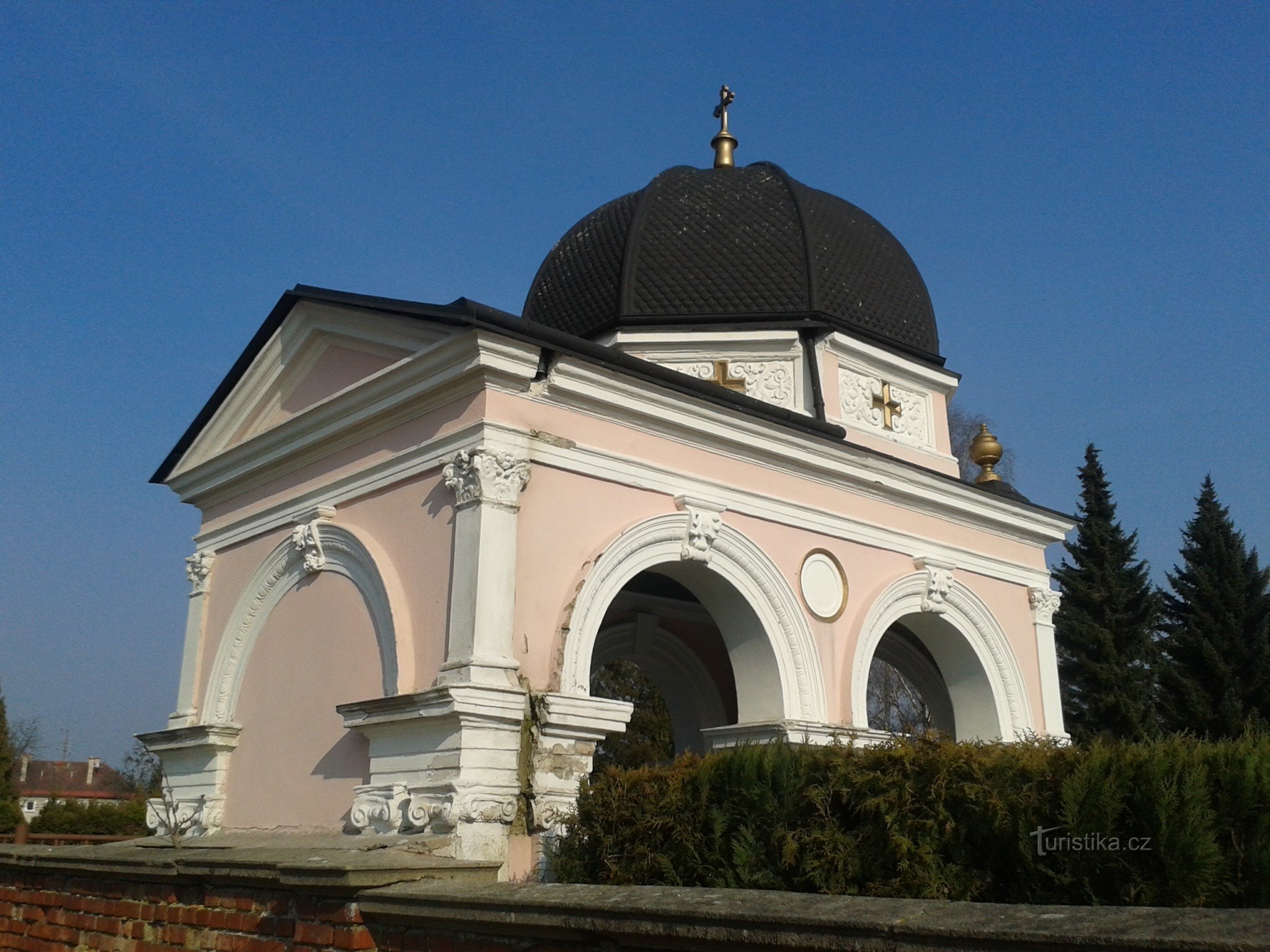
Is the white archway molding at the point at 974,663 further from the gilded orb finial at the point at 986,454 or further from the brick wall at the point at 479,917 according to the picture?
the brick wall at the point at 479,917

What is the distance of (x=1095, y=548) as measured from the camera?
2455cm

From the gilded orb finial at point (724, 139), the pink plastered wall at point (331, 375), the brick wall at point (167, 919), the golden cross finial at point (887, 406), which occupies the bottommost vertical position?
the brick wall at point (167, 919)

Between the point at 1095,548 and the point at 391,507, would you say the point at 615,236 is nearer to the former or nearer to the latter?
the point at 391,507

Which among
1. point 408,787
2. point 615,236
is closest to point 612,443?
point 408,787

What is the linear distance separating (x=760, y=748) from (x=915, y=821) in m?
1.13

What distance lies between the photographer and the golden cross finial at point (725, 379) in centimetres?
1292

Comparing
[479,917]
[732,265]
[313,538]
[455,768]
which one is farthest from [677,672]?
[479,917]

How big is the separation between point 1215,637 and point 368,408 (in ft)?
58.6

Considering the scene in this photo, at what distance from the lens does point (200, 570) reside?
12.0 meters

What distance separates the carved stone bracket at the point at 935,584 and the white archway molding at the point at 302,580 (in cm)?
535

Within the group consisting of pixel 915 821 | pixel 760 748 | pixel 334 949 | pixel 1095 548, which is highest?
pixel 1095 548

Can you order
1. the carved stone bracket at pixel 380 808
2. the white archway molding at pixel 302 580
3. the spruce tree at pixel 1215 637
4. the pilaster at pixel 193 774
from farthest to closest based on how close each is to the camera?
the spruce tree at pixel 1215 637 < the pilaster at pixel 193 774 < the white archway molding at pixel 302 580 < the carved stone bracket at pixel 380 808

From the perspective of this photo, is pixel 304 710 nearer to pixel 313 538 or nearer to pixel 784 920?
pixel 313 538

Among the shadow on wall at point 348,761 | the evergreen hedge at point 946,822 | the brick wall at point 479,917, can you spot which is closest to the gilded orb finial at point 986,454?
the evergreen hedge at point 946,822
